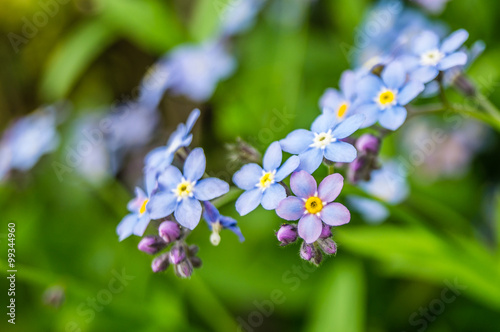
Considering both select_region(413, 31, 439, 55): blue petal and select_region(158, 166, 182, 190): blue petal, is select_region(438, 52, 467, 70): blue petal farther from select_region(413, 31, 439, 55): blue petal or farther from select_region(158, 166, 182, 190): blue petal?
select_region(158, 166, 182, 190): blue petal

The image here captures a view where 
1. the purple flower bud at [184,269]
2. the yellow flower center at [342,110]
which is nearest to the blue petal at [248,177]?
the purple flower bud at [184,269]

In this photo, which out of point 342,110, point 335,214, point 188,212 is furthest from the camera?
point 342,110

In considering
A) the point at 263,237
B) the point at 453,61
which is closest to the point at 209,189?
the point at 453,61

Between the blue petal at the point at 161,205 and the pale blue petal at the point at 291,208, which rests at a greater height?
the pale blue petal at the point at 291,208

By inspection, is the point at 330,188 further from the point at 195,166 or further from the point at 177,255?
the point at 177,255

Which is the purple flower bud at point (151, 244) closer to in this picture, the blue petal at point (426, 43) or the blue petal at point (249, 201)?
the blue petal at point (249, 201)

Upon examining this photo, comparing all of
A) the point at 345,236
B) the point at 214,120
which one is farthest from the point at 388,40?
the point at 214,120
